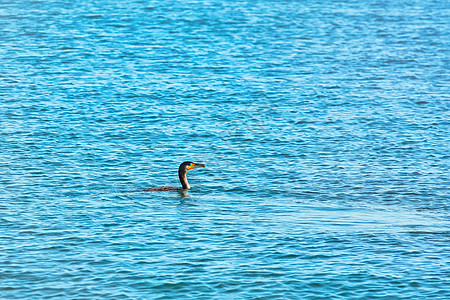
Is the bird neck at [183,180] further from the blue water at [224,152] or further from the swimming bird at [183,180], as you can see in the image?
the blue water at [224,152]

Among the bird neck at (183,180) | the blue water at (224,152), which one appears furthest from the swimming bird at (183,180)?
the blue water at (224,152)

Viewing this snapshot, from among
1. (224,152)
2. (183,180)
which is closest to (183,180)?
(183,180)

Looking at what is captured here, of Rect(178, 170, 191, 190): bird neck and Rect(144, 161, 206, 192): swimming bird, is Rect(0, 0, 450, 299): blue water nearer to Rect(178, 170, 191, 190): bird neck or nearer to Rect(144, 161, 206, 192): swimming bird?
Rect(144, 161, 206, 192): swimming bird

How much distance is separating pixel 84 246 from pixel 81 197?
4030 millimetres

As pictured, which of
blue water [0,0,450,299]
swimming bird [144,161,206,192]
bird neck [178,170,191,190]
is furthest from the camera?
bird neck [178,170,191,190]

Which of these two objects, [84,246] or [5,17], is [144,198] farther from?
[5,17]

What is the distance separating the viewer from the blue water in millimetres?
18219

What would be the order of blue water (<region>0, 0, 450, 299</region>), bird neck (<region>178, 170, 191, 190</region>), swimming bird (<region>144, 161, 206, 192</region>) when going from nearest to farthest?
blue water (<region>0, 0, 450, 299</region>) → swimming bird (<region>144, 161, 206, 192</region>) → bird neck (<region>178, 170, 191, 190</region>)

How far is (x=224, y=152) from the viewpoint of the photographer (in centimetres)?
2873

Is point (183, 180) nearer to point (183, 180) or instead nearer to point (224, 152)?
point (183, 180)

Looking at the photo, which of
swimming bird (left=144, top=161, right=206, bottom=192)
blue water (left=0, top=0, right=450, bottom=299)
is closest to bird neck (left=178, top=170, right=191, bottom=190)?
swimming bird (left=144, top=161, right=206, bottom=192)

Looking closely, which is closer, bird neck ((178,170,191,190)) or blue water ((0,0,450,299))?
blue water ((0,0,450,299))

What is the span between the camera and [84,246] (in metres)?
19.6

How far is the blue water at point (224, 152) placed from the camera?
18219 millimetres
